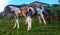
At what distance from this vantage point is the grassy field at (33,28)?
2.50m

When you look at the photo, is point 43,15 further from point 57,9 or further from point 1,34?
point 1,34

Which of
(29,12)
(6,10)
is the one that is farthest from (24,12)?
(6,10)

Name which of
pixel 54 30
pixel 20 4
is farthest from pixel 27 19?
pixel 54 30

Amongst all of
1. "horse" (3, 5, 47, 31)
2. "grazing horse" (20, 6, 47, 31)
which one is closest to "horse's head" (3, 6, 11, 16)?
"horse" (3, 5, 47, 31)

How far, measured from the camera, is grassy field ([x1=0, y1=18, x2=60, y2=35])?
250 cm

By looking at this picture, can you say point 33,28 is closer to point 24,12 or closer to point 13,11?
point 24,12

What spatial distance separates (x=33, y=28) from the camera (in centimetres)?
254

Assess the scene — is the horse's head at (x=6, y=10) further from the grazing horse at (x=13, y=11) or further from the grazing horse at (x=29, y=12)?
the grazing horse at (x=29, y=12)

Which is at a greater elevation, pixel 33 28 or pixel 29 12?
pixel 29 12

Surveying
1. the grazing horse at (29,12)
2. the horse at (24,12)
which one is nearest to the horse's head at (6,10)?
the horse at (24,12)

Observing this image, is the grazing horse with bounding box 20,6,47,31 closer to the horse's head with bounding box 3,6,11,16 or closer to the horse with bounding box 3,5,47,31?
the horse with bounding box 3,5,47,31

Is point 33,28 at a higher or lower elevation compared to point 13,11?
lower

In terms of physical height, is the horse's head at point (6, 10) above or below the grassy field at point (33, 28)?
above

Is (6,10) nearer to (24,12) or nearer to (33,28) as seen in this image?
(24,12)
